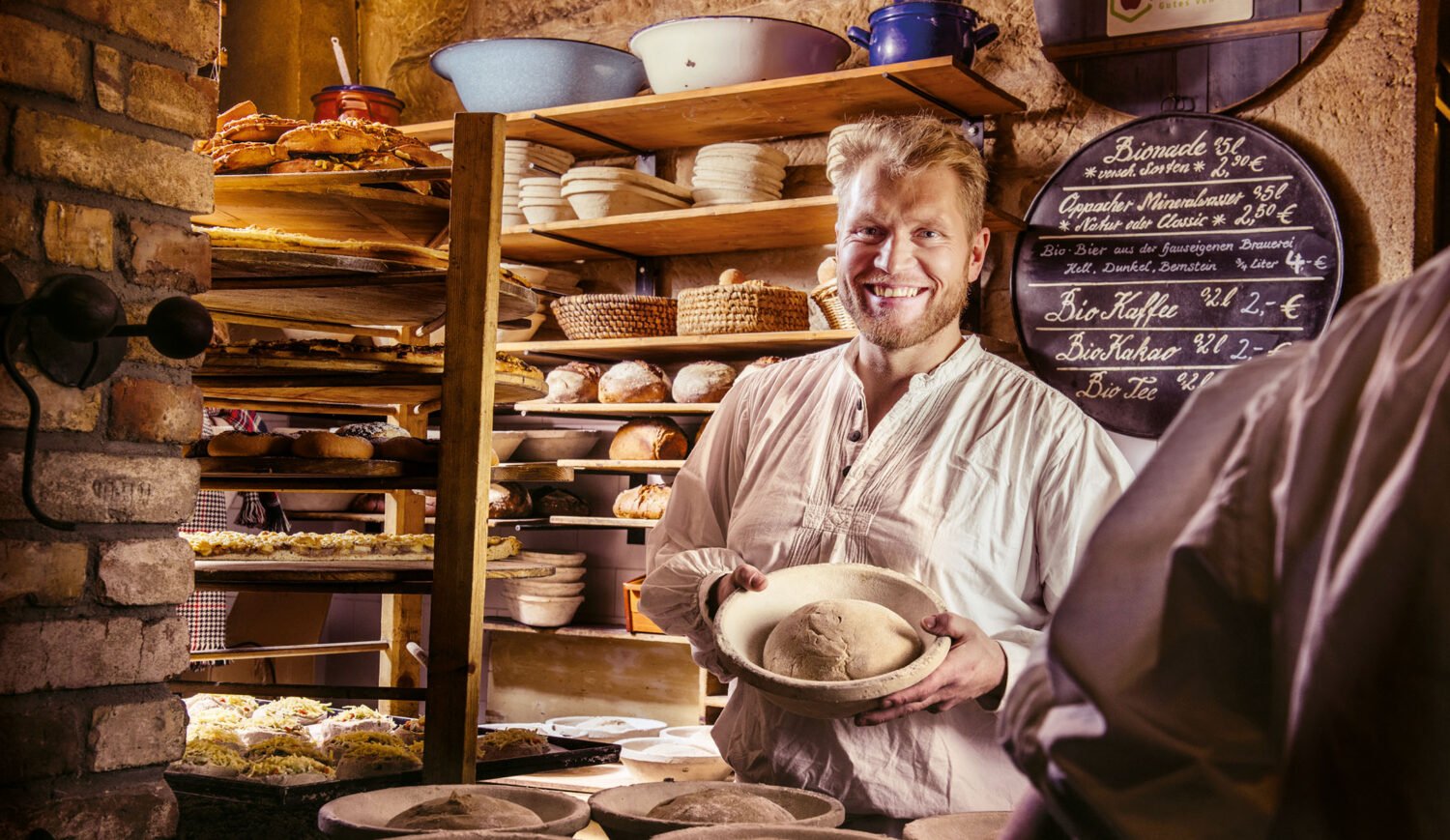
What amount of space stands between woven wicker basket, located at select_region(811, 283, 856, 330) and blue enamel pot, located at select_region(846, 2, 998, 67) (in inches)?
24.8

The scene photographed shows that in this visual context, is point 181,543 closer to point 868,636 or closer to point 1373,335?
point 868,636

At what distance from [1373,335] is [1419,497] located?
48mm

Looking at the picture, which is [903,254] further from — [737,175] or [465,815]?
[737,175]

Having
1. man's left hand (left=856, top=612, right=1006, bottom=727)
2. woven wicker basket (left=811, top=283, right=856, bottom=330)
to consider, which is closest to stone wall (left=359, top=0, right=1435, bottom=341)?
woven wicker basket (left=811, top=283, right=856, bottom=330)

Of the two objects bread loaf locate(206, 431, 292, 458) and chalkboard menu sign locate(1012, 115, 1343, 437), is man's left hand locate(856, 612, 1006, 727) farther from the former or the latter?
chalkboard menu sign locate(1012, 115, 1343, 437)

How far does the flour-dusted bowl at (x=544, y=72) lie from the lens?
12.8 ft

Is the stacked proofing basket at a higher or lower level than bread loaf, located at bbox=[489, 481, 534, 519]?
higher

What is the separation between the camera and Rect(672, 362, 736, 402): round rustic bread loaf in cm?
371

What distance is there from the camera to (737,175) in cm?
362

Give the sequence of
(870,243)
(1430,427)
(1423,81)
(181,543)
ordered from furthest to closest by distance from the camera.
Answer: (1423,81) < (870,243) < (181,543) < (1430,427)

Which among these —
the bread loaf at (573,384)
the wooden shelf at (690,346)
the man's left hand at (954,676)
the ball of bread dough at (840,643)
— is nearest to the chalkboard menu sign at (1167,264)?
the wooden shelf at (690,346)

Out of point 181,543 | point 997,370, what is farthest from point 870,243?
point 181,543

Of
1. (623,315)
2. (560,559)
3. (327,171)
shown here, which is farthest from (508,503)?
(327,171)

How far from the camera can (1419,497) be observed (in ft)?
1.05
